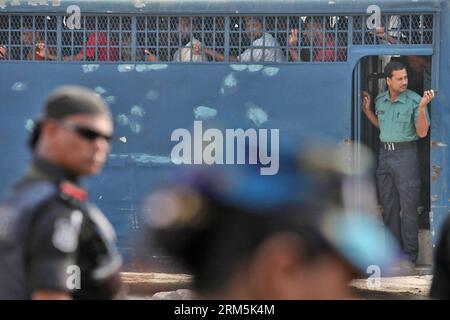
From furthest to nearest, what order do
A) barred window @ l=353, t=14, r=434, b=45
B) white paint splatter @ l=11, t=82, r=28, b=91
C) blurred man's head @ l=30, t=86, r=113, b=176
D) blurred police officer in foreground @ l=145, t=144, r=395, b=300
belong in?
white paint splatter @ l=11, t=82, r=28, b=91 < barred window @ l=353, t=14, r=434, b=45 < blurred man's head @ l=30, t=86, r=113, b=176 < blurred police officer in foreground @ l=145, t=144, r=395, b=300

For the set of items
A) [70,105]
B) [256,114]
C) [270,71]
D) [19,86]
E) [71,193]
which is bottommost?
[71,193]

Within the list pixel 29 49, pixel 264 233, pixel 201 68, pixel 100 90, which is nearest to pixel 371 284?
pixel 201 68

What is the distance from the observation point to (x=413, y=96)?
27.5 feet

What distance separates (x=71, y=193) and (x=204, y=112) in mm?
5007

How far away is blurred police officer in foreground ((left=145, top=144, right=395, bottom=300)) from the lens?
2.47 m

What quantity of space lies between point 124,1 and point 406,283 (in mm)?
3317

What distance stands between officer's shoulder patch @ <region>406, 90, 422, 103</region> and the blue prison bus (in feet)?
0.26

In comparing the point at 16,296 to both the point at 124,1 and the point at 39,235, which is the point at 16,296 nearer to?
the point at 39,235

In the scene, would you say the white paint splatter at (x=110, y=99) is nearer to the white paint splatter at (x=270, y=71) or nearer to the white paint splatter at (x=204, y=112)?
the white paint splatter at (x=204, y=112)

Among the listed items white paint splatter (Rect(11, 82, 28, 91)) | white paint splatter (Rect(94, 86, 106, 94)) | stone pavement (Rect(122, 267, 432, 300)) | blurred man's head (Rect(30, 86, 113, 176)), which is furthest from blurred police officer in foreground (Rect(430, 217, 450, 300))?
white paint splatter (Rect(11, 82, 28, 91))

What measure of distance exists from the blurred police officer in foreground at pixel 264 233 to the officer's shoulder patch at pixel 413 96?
5838mm

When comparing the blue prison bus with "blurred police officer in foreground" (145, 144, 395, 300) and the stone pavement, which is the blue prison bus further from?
"blurred police officer in foreground" (145, 144, 395, 300)

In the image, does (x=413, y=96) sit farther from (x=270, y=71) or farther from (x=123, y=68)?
(x=123, y=68)

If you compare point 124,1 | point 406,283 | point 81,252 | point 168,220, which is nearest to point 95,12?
point 124,1
